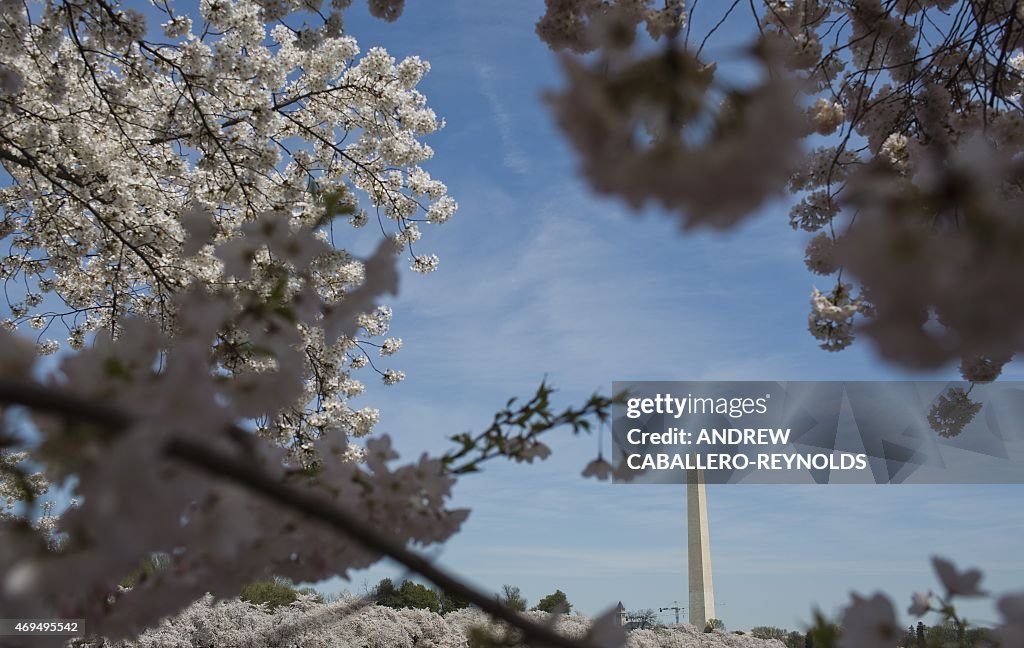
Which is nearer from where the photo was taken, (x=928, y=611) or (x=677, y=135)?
(x=677, y=135)

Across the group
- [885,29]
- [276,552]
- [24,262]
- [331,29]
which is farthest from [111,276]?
[885,29]

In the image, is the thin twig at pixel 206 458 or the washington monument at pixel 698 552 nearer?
the thin twig at pixel 206 458

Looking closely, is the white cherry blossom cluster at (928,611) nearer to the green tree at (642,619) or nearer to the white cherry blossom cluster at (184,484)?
the white cherry blossom cluster at (184,484)

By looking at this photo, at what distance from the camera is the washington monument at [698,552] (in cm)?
1734

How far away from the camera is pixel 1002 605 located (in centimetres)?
83

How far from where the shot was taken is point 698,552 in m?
17.4

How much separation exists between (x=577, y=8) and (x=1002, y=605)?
314 centimetres

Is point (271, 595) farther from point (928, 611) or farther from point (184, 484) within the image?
point (184, 484)

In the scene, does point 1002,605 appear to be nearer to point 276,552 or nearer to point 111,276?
point 276,552

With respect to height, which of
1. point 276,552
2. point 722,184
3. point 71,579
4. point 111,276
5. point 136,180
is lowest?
point 71,579

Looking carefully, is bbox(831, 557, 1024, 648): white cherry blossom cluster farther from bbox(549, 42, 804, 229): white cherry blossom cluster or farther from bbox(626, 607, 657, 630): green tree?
bbox(626, 607, 657, 630): green tree

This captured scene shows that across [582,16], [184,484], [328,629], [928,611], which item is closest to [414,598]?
[328,629]

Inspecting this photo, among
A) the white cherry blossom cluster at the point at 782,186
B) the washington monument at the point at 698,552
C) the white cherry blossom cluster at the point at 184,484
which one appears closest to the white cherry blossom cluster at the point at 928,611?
the white cherry blossom cluster at the point at 782,186

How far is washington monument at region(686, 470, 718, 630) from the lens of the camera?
17344 mm
